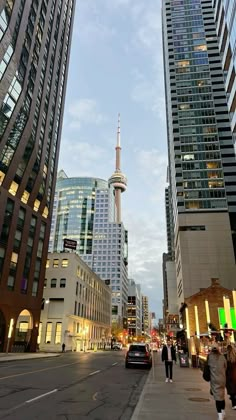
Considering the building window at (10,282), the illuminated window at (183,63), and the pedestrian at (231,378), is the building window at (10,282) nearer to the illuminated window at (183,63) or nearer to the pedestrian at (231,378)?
the pedestrian at (231,378)

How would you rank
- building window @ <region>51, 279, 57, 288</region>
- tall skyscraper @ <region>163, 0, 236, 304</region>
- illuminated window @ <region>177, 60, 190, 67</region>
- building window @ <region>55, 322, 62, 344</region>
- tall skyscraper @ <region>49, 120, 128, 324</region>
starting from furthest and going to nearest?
tall skyscraper @ <region>49, 120, 128, 324</region> → illuminated window @ <region>177, 60, 190, 67</region> → tall skyscraper @ <region>163, 0, 236, 304</region> → building window @ <region>51, 279, 57, 288</region> → building window @ <region>55, 322, 62, 344</region>

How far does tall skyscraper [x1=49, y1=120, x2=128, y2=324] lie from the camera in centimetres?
15575

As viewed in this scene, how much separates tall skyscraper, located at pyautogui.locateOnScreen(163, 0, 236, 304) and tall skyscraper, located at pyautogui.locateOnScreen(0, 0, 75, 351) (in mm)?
39729

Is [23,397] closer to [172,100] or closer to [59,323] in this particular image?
[59,323]

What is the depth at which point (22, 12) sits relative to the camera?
47.4 metres

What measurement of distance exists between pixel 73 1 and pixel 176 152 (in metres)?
46.5

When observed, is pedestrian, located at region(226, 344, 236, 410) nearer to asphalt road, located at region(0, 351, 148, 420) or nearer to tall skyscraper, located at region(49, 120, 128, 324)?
asphalt road, located at region(0, 351, 148, 420)

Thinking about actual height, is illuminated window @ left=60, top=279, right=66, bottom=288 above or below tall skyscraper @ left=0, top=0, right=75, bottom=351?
below

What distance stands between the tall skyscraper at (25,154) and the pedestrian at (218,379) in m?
37.4

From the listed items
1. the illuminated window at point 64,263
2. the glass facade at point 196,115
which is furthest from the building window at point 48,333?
the glass facade at point 196,115

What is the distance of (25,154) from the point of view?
159 ft

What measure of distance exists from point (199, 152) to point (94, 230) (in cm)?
8972

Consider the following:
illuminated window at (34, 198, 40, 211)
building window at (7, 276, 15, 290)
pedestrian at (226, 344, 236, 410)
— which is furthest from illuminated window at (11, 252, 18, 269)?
pedestrian at (226, 344, 236, 410)

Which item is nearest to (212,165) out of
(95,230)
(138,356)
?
(138,356)
